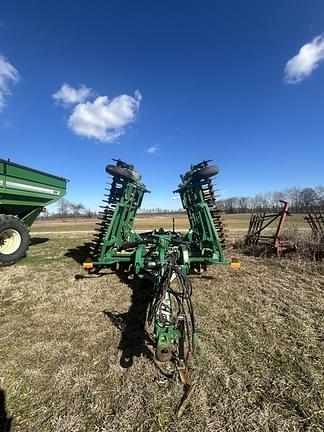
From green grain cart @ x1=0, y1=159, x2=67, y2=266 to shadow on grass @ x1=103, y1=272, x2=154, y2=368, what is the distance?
407cm

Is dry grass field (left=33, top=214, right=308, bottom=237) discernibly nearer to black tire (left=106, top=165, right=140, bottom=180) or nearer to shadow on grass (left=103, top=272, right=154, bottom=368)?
black tire (left=106, top=165, right=140, bottom=180)

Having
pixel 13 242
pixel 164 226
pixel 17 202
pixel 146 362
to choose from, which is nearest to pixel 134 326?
Answer: pixel 146 362

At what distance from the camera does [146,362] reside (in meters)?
2.84

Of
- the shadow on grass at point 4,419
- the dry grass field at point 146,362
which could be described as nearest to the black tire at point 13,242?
the dry grass field at point 146,362

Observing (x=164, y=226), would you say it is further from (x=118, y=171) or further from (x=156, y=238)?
(x=156, y=238)

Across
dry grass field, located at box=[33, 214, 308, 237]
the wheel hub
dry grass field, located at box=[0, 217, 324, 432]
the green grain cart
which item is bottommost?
dry grass field, located at box=[0, 217, 324, 432]

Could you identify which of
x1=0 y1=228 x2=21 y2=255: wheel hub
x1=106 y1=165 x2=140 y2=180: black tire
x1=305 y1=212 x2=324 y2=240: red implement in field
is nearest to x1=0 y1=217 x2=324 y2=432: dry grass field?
x1=0 y1=228 x2=21 y2=255: wheel hub

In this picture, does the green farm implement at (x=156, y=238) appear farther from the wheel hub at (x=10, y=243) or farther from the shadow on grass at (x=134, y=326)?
the wheel hub at (x=10, y=243)

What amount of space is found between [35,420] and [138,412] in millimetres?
917

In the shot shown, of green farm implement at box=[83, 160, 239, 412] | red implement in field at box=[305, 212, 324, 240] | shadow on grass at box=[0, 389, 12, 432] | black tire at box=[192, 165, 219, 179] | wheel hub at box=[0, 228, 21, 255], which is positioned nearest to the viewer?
shadow on grass at box=[0, 389, 12, 432]

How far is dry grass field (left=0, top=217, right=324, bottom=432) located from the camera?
6.88 ft

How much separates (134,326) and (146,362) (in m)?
0.92

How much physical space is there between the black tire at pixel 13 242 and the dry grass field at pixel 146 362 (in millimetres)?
1981

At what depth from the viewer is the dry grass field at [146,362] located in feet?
6.88
